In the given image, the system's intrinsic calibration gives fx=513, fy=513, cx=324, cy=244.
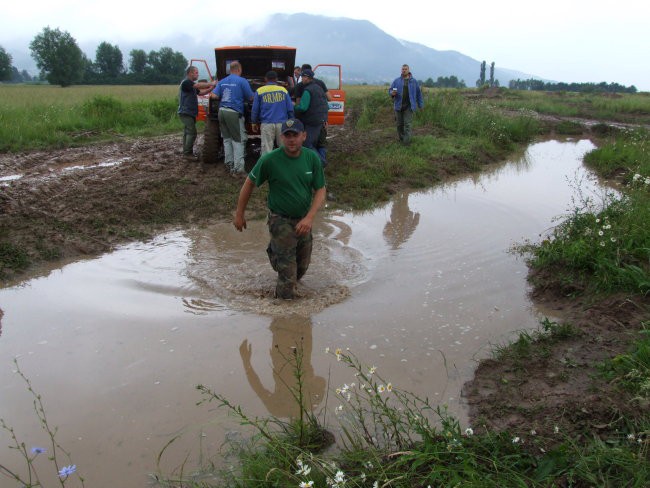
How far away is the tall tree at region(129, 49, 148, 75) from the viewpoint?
7325 cm

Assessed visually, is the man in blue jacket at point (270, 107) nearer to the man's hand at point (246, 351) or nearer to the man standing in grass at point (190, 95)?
the man standing in grass at point (190, 95)

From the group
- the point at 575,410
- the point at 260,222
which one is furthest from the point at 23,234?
the point at 575,410

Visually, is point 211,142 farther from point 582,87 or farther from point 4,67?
point 4,67

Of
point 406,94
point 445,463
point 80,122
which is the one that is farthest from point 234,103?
point 445,463

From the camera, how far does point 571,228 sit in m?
5.73

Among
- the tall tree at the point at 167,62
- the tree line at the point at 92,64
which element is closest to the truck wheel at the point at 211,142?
the tree line at the point at 92,64

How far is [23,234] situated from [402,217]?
513cm

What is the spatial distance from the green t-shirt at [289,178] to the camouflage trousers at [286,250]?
98 millimetres

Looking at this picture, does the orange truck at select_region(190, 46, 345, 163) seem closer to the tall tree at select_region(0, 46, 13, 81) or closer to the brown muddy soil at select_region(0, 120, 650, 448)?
the brown muddy soil at select_region(0, 120, 650, 448)

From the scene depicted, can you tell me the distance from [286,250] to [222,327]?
90 cm

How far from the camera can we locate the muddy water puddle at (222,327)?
3.20 m

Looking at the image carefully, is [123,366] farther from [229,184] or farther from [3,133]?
[3,133]

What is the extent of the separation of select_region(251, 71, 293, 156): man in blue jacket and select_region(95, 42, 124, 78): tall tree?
257ft

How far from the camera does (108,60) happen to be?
78812 millimetres
